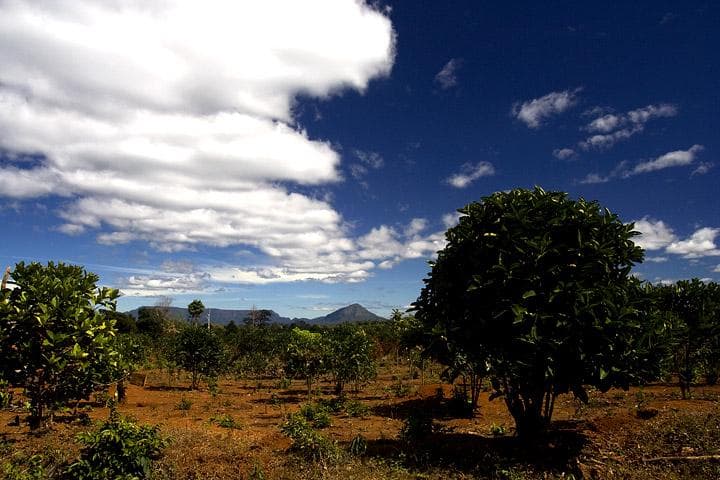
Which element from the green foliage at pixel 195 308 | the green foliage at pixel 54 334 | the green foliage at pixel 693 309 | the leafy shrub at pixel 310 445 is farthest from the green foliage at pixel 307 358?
the green foliage at pixel 195 308

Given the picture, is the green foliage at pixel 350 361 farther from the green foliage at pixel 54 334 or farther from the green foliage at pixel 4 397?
the green foliage at pixel 4 397

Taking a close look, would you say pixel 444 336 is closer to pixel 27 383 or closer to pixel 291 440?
pixel 291 440

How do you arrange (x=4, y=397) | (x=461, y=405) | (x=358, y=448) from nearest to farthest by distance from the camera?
1. (x=4, y=397)
2. (x=358, y=448)
3. (x=461, y=405)

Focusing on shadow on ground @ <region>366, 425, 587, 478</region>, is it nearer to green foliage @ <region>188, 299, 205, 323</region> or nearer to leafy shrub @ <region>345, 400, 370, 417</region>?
leafy shrub @ <region>345, 400, 370, 417</region>

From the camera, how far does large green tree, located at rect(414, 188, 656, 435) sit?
9234 mm

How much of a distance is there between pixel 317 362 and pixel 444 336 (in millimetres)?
18885

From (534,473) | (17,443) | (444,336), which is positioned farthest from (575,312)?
(17,443)

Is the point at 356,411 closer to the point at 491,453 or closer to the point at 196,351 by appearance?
the point at 491,453

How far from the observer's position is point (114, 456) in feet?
31.8

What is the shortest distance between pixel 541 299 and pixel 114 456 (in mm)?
10623

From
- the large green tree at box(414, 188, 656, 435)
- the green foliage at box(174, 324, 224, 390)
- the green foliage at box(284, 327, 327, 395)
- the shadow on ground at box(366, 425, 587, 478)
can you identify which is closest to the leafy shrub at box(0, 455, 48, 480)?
the shadow on ground at box(366, 425, 587, 478)

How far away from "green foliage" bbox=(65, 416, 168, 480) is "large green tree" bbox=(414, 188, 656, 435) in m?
7.63

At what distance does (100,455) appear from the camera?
9.70 m

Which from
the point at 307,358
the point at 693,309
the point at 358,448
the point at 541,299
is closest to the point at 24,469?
the point at 358,448
